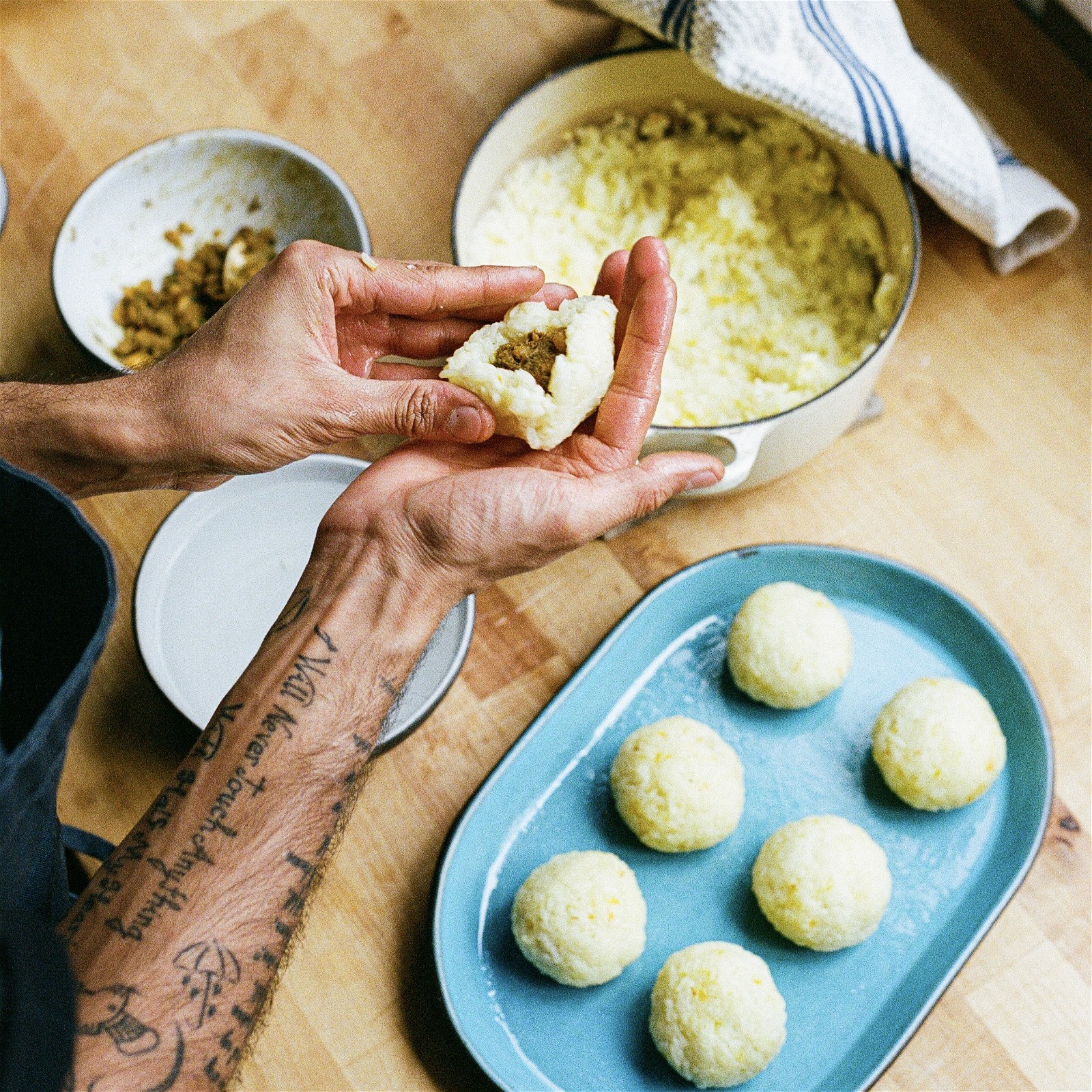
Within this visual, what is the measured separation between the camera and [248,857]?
2.91 ft

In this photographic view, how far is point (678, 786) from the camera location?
1.13m

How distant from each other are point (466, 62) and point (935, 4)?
0.68 m

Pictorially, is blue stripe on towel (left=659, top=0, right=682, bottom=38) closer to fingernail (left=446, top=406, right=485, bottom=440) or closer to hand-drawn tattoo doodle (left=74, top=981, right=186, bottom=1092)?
fingernail (left=446, top=406, right=485, bottom=440)

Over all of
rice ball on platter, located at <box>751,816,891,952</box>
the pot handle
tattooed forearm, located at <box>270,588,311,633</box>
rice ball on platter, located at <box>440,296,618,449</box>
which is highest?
rice ball on platter, located at <box>440,296,618,449</box>

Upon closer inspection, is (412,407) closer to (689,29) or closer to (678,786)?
(678,786)

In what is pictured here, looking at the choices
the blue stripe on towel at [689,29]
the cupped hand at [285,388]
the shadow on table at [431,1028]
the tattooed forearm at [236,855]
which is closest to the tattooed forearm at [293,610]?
the tattooed forearm at [236,855]

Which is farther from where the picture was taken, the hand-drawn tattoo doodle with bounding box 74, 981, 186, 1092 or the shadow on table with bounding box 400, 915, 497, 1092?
the shadow on table with bounding box 400, 915, 497, 1092

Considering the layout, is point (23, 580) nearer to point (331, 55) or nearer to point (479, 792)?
point (479, 792)

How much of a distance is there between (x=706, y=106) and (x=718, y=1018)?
1.12 meters

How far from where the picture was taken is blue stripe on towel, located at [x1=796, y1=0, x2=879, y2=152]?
1230 mm

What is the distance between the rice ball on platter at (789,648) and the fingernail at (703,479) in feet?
0.74

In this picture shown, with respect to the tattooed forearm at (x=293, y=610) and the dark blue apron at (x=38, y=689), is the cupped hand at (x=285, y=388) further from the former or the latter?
the dark blue apron at (x=38, y=689)

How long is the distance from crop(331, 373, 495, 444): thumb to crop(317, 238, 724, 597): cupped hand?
0.05 meters

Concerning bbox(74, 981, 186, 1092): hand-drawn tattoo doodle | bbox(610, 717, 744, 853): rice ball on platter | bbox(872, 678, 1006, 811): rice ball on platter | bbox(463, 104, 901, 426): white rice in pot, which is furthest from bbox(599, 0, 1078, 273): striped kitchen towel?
bbox(74, 981, 186, 1092): hand-drawn tattoo doodle
